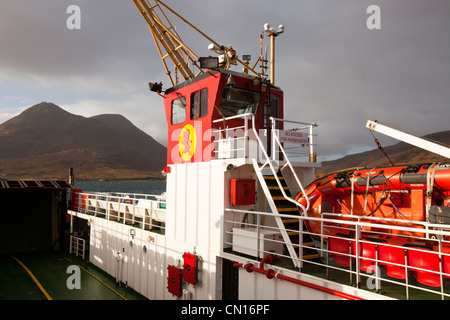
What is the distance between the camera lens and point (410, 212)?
7.96 meters

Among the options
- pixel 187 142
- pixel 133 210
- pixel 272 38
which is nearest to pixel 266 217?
pixel 187 142

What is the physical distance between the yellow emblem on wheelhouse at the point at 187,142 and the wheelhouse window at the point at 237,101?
1.22 m

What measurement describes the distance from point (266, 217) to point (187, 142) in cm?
367

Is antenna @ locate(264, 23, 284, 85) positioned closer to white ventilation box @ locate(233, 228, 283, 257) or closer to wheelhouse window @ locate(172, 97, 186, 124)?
wheelhouse window @ locate(172, 97, 186, 124)

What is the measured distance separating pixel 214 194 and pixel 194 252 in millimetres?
1915

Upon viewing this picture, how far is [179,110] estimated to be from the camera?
11.3 meters

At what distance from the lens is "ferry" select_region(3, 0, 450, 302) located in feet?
21.2

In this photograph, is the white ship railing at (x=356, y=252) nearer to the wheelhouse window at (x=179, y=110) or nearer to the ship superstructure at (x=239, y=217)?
the ship superstructure at (x=239, y=217)

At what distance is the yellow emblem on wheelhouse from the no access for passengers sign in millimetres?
2799

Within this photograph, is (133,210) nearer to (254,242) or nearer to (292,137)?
(254,242)

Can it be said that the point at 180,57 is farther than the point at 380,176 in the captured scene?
Yes
